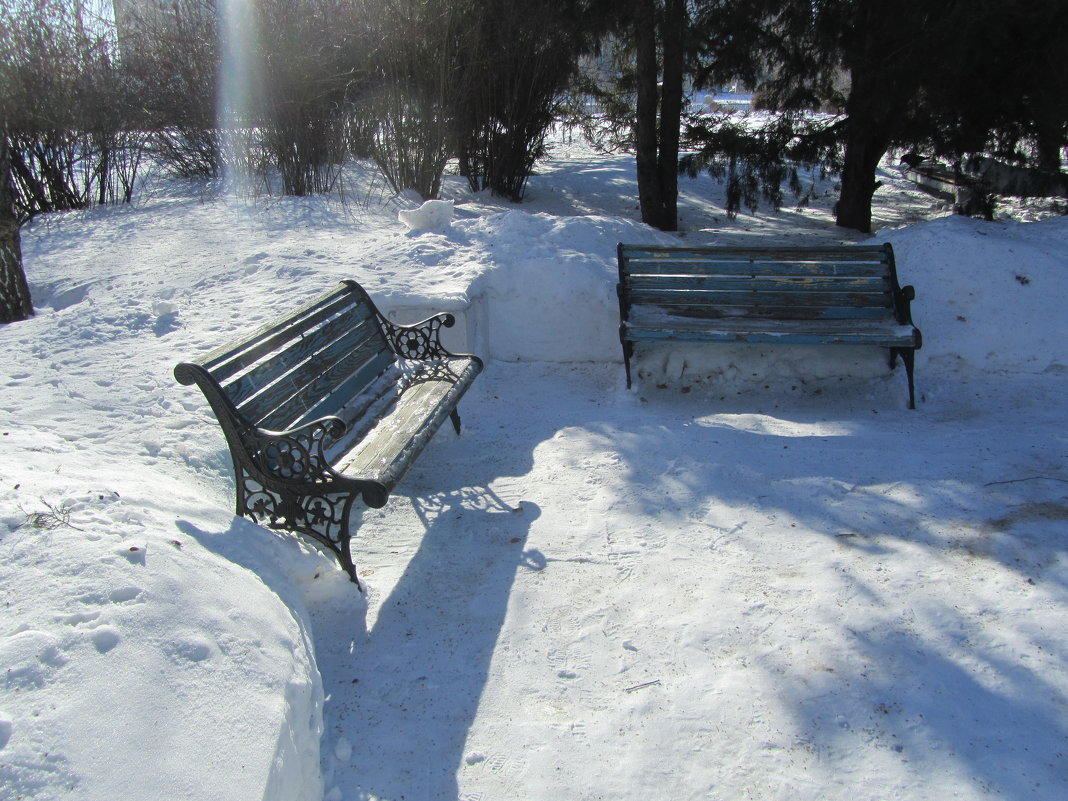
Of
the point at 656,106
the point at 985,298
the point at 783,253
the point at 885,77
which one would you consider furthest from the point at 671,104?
the point at 985,298

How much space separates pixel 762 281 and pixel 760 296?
0.34 feet

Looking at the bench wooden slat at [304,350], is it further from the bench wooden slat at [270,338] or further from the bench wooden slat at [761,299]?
the bench wooden slat at [761,299]

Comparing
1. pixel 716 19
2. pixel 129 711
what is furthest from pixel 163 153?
pixel 129 711

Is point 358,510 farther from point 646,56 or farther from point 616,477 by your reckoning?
point 646,56

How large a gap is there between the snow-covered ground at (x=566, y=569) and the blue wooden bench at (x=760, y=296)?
10.7 inches

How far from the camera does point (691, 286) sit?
18.1 feet

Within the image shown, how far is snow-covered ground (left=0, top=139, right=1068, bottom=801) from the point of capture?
83.8 inches

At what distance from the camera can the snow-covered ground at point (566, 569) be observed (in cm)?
213

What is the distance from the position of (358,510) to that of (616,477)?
4.14 feet

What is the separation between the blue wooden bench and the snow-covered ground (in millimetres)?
272

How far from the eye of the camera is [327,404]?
381 centimetres

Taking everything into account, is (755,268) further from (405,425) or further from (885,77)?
(885,77)

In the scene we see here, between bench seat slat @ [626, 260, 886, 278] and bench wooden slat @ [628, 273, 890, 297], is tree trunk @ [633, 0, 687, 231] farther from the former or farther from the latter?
bench wooden slat @ [628, 273, 890, 297]

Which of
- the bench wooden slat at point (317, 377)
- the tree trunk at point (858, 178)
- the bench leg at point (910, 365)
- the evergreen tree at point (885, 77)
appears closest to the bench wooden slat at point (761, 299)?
the bench leg at point (910, 365)
